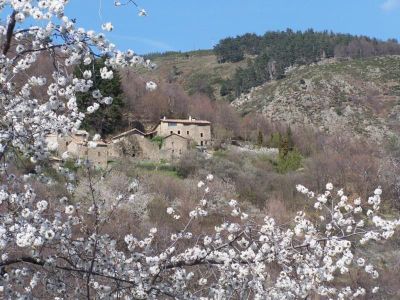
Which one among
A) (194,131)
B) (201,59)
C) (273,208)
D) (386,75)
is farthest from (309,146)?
(201,59)

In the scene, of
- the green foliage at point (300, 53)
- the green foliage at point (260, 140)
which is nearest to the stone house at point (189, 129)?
the green foliage at point (260, 140)

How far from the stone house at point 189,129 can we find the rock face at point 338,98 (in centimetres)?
3008

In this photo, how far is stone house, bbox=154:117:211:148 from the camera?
47469mm

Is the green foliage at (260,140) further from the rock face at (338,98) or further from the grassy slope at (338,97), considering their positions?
the grassy slope at (338,97)

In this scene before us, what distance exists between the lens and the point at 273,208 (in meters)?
34.1

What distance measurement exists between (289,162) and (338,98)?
144ft

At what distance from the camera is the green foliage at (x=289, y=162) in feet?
147

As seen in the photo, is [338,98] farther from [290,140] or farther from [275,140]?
[275,140]

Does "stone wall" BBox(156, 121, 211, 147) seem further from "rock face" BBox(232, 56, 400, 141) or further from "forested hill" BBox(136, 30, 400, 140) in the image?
"rock face" BBox(232, 56, 400, 141)

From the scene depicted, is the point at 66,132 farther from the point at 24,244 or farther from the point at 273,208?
the point at 273,208

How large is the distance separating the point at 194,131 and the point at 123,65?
4430 centimetres

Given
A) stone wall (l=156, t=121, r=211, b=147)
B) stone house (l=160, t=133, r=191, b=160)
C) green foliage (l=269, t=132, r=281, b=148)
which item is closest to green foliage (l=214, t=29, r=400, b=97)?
green foliage (l=269, t=132, r=281, b=148)

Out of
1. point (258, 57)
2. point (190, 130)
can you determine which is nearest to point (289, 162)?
point (190, 130)

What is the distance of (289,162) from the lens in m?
45.4
